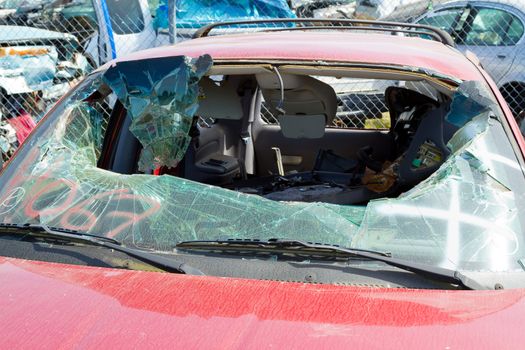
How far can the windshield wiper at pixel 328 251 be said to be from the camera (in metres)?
1.93

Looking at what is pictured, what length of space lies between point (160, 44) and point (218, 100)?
5.56 m

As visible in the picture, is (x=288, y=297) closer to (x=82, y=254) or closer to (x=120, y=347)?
(x=120, y=347)

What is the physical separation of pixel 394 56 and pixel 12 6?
13835 millimetres

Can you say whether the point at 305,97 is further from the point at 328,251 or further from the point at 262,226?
the point at 328,251

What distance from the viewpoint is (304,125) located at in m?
3.46

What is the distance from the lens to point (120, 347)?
1614mm

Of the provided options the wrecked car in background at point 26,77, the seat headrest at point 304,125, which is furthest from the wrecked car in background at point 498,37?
the seat headrest at point 304,125

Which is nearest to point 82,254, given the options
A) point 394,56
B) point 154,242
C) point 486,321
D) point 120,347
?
point 154,242

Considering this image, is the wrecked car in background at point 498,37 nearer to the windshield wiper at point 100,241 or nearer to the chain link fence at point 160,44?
the chain link fence at point 160,44

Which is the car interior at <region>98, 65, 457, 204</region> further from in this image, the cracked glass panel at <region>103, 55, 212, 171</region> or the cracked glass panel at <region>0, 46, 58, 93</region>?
the cracked glass panel at <region>0, 46, 58, 93</region>

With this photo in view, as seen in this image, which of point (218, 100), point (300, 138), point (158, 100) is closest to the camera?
point (158, 100)

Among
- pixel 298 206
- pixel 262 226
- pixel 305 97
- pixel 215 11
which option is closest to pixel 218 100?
pixel 305 97

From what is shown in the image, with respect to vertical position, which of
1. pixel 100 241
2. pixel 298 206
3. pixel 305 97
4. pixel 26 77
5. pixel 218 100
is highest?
pixel 298 206

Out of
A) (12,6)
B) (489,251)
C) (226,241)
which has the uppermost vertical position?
(489,251)
